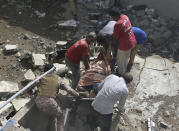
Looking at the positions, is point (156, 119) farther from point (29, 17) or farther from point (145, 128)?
point (29, 17)

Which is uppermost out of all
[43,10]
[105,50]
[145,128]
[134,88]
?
[43,10]

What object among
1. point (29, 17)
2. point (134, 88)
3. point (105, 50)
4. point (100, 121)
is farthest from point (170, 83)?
point (29, 17)

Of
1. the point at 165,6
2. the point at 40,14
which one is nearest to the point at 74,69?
the point at 40,14

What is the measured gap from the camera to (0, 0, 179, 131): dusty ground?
5.74m

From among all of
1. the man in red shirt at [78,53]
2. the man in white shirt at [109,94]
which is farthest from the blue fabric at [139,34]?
the man in white shirt at [109,94]

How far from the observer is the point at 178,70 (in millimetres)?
7000

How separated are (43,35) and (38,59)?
1719 mm

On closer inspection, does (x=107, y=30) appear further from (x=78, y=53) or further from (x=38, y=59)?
(x=38, y=59)

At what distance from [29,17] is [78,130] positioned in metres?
5.25

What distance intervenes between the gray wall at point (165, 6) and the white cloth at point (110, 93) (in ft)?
18.8

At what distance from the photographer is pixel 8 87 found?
5.58 m

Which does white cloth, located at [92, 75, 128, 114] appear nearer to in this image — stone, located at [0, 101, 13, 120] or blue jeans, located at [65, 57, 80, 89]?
blue jeans, located at [65, 57, 80, 89]

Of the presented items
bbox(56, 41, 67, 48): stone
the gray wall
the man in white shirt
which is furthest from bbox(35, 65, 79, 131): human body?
the gray wall

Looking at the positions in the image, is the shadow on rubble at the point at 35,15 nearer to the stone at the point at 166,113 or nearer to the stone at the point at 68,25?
the stone at the point at 68,25
